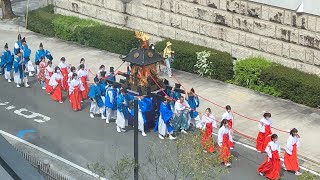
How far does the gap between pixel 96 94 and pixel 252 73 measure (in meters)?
4.85

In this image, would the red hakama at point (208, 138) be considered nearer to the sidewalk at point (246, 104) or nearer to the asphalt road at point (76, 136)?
the asphalt road at point (76, 136)

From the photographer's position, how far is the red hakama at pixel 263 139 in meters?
19.5

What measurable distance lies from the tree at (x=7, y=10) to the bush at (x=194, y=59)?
29.4ft

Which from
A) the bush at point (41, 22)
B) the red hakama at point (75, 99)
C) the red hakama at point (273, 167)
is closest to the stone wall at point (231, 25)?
the bush at point (41, 22)

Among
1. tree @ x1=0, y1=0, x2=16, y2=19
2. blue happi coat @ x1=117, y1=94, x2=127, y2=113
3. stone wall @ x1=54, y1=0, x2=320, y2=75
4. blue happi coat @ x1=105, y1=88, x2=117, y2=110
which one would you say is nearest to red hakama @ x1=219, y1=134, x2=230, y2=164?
blue happi coat @ x1=117, y1=94, x2=127, y2=113

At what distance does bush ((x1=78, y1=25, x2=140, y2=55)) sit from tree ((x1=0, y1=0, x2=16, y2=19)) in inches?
191

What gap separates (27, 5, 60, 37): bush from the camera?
101 ft

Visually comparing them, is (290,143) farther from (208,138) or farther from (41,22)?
(41,22)

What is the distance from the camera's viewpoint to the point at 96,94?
21938 mm

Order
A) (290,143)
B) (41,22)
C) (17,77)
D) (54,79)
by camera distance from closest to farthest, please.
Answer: (290,143) → (54,79) → (17,77) → (41,22)

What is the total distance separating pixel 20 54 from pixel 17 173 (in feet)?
46.8

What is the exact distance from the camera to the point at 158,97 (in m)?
20.7

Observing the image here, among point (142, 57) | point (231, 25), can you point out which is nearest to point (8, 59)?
point (142, 57)

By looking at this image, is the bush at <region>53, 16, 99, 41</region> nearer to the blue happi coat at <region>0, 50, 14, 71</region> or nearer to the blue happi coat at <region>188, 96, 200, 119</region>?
the blue happi coat at <region>0, 50, 14, 71</region>
